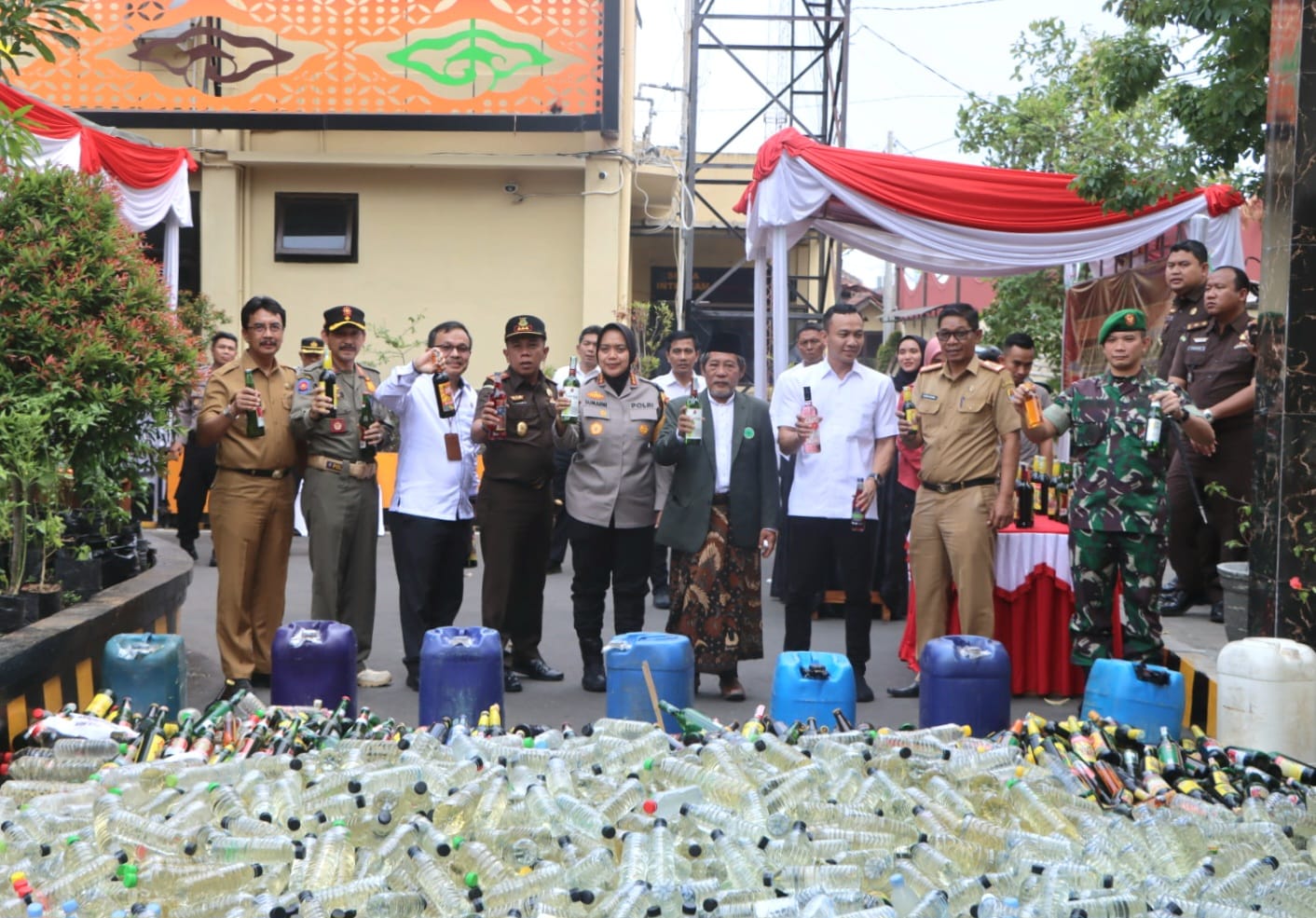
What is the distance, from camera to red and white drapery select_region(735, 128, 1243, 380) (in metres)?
9.46

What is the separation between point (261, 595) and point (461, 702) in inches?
67.3

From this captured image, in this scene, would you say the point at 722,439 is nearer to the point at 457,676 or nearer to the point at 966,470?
the point at 966,470

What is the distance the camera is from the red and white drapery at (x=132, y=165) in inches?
400

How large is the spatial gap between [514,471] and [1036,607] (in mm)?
2863

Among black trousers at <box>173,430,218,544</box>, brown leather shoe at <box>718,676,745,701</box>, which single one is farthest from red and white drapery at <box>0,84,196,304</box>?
brown leather shoe at <box>718,676,745,701</box>

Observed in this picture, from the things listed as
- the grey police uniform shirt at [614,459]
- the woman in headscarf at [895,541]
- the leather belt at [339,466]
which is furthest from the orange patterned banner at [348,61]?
the leather belt at [339,466]

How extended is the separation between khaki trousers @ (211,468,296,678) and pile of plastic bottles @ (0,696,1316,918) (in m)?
1.59

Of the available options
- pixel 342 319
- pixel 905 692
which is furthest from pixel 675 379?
pixel 905 692

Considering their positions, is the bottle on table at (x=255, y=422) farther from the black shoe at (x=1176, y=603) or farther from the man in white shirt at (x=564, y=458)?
the black shoe at (x=1176, y=603)

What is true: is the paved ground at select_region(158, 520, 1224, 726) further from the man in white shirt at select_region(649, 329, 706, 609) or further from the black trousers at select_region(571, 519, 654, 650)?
the black trousers at select_region(571, 519, 654, 650)

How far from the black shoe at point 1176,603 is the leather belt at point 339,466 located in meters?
4.67

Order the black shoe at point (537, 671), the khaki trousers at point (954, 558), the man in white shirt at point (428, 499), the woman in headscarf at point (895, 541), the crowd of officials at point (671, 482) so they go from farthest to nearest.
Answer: the woman in headscarf at point (895, 541) < the black shoe at point (537, 671) < the man in white shirt at point (428, 499) < the khaki trousers at point (954, 558) < the crowd of officials at point (671, 482)

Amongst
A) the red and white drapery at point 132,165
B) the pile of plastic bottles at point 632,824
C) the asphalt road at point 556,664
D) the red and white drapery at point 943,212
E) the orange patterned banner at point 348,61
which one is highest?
the orange patterned banner at point 348,61

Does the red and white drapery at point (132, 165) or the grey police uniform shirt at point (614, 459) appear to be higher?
the red and white drapery at point (132, 165)
